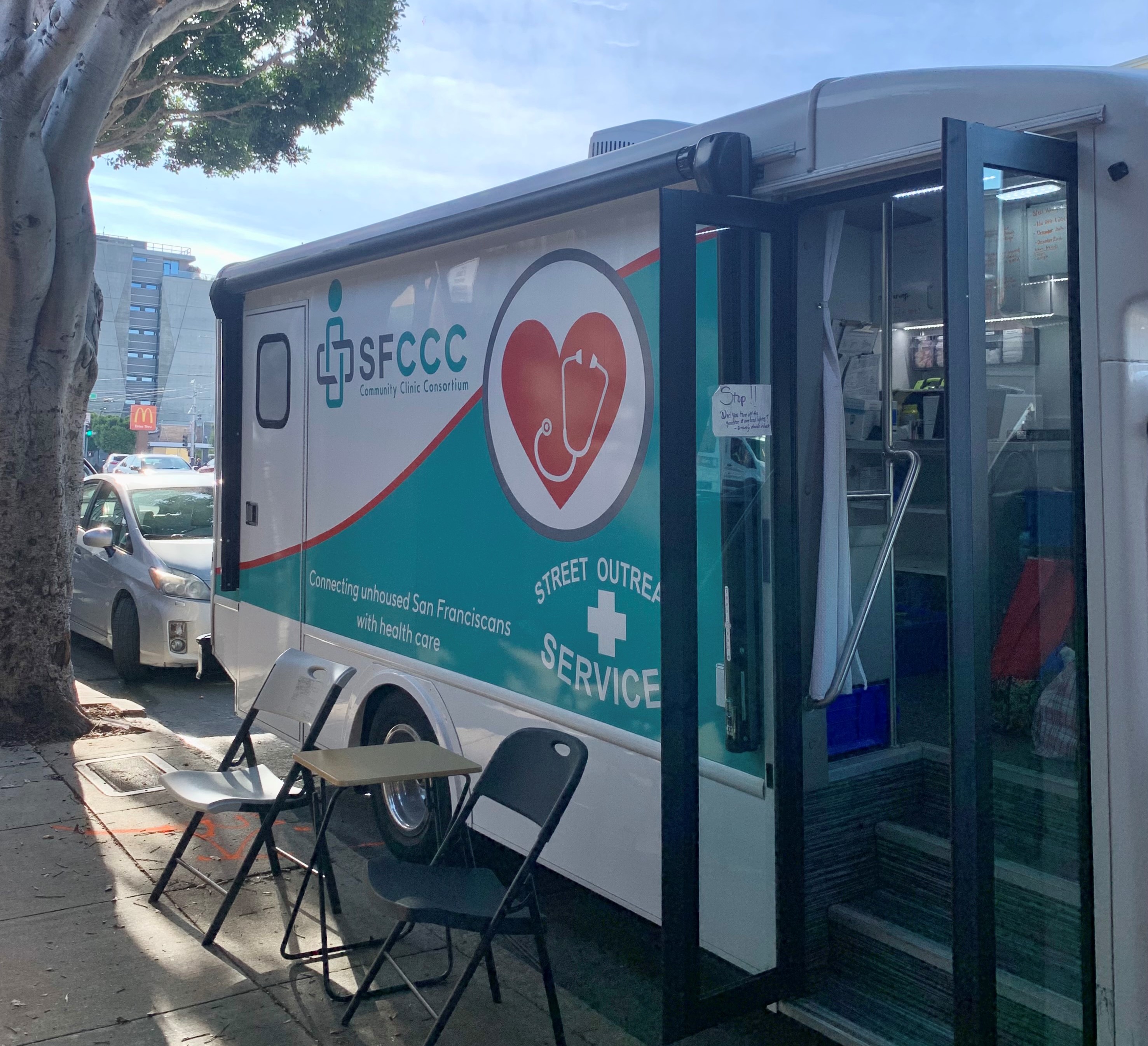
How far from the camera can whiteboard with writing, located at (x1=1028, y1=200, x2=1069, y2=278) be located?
236 cm

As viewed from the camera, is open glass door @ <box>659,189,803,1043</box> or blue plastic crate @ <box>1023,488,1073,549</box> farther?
open glass door @ <box>659,189,803,1043</box>

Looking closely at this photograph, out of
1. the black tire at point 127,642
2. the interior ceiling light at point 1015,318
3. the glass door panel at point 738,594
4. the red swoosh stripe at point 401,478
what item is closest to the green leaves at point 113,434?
the black tire at point 127,642

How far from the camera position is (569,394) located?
352 cm

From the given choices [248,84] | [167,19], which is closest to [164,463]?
[248,84]

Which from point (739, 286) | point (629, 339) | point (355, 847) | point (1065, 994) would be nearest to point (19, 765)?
point (355, 847)

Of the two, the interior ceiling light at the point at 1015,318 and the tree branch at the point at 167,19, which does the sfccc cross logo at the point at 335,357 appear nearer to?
the tree branch at the point at 167,19

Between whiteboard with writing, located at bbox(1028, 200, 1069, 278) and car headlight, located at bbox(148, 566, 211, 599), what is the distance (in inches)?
255

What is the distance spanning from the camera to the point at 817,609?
3.14 meters

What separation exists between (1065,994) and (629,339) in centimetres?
198

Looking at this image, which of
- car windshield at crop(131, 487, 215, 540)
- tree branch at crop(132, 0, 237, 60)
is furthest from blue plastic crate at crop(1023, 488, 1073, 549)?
car windshield at crop(131, 487, 215, 540)

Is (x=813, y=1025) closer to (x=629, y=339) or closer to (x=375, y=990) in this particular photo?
(x=375, y=990)

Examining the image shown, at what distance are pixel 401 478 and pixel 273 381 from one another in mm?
1342

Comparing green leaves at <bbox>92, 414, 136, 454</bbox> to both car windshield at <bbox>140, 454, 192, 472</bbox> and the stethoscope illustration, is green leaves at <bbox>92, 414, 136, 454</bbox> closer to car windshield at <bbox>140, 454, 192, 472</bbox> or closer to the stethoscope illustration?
car windshield at <bbox>140, 454, 192, 472</bbox>

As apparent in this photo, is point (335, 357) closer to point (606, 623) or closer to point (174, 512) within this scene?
point (606, 623)
